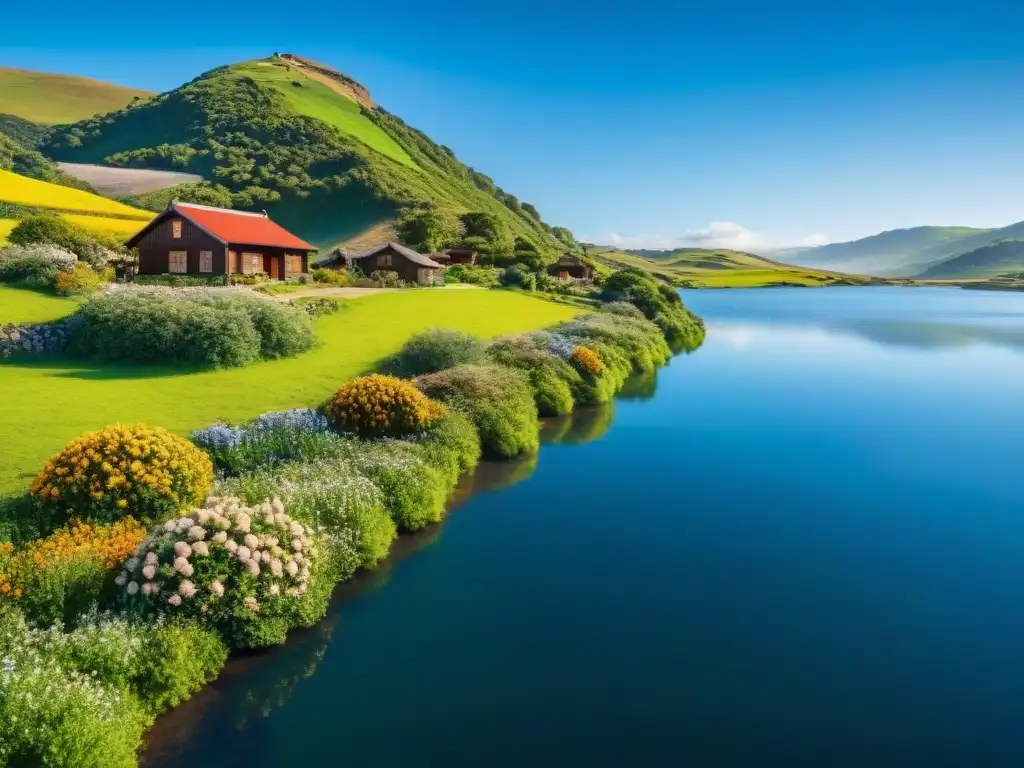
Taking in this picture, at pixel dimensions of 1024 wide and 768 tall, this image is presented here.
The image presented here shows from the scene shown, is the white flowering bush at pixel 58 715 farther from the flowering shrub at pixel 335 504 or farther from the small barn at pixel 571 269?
the small barn at pixel 571 269

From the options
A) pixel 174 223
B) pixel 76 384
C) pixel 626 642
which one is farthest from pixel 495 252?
pixel 626 642

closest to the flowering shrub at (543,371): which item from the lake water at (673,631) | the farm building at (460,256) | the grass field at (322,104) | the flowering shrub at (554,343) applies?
the flowering shrub at (554,343)

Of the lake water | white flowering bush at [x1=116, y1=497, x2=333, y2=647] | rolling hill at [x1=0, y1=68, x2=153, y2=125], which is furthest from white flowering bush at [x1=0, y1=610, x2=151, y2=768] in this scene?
rolling hill at [x1=0, y1=68, x2=153, y2=125]

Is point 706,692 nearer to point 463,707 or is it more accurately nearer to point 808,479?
point 463,707

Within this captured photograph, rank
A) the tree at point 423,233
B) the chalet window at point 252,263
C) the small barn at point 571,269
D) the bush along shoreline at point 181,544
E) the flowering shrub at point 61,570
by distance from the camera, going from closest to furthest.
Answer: the bush along shoreline at point 181,544, the flowering shrub at point 61,570, the chalet window at point 252,263, the small barn at point 571,269, the tree at point 423,233

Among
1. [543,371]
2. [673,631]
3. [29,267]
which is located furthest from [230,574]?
[29,267]
